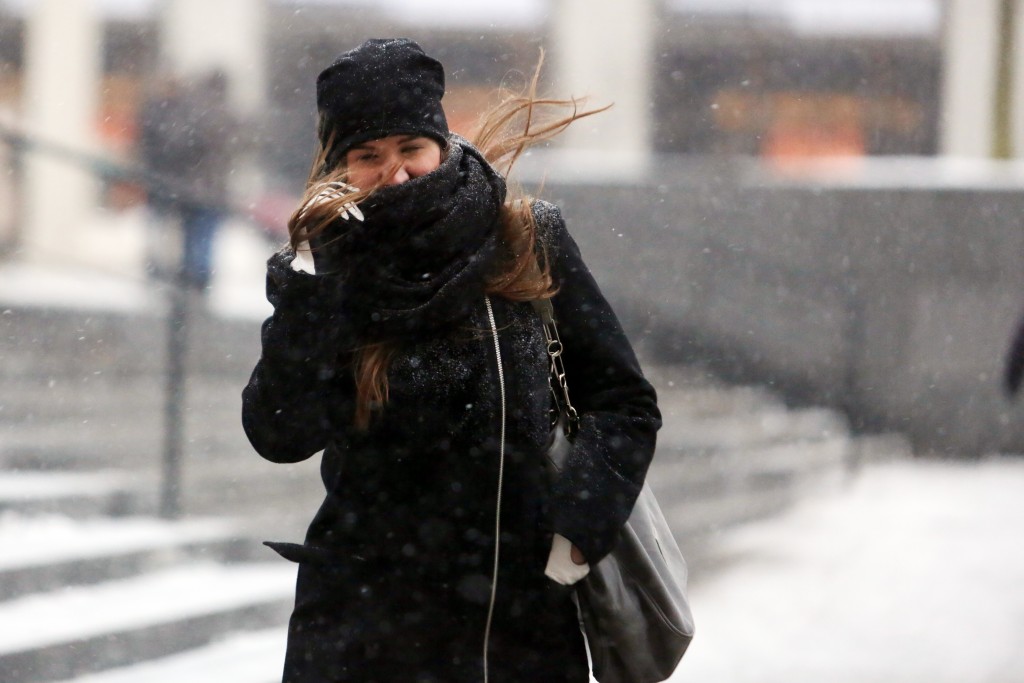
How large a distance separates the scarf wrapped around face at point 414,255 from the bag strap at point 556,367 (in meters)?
0.13

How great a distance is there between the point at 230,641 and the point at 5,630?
92cm

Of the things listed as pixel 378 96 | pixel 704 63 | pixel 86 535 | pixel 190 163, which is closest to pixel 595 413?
pixel 378 96

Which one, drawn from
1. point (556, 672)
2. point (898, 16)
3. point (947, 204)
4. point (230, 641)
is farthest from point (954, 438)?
point (556, 672)

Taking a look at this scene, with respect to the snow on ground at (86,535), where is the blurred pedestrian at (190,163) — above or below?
above

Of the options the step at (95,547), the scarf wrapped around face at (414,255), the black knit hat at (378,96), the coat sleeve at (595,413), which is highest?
the black knit hat at (378,96)

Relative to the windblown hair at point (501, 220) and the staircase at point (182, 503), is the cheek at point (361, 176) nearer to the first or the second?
the windblown hair at point (501, 220)

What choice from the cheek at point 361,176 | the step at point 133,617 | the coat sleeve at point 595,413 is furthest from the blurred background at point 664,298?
the cheek at point 361,176

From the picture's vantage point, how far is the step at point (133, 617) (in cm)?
433

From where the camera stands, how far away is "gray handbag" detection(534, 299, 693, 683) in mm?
2039

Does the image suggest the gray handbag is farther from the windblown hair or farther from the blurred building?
the blurred building

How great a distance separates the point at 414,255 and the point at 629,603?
70cm

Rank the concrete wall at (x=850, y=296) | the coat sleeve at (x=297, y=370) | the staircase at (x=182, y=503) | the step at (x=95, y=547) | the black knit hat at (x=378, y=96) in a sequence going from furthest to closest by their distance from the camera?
the concrete wall at (x=850, y=296) < the step at (x=95, y=547) < the staircase at (x=182, y=503) < the black knit hat at (x=378, y=96) < the coat sleeve at (x=297, y=370)

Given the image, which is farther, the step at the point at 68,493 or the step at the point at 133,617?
the step at the point at 68,493

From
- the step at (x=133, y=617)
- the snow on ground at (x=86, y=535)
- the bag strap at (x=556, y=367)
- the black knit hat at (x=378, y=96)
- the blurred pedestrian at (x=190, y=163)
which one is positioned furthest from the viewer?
the blurred pedestrian at (x=190, y=163)
